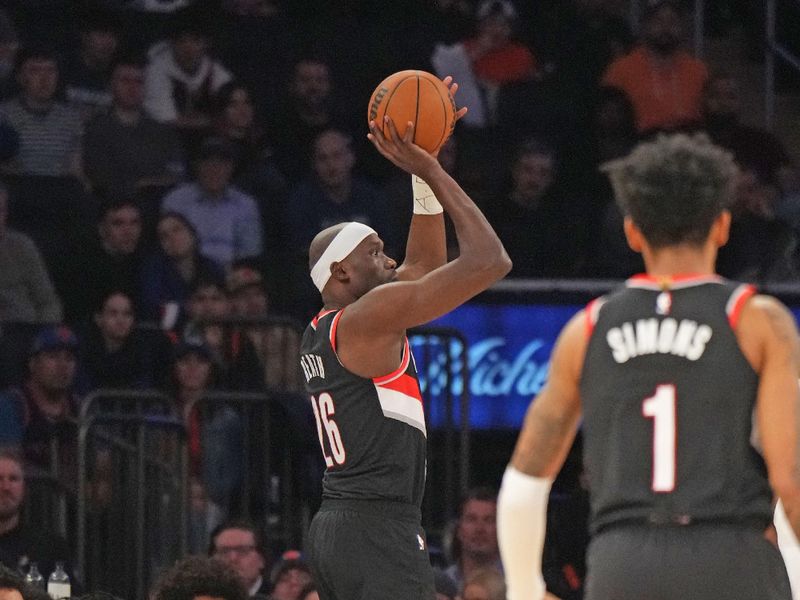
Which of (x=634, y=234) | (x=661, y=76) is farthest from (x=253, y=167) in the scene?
(x=634, y=234)

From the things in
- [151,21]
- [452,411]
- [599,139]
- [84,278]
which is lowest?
[452,411]

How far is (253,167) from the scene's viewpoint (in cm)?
1259

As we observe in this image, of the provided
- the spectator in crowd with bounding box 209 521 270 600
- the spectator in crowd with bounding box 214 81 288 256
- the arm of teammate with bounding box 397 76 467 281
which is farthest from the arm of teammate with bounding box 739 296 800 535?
the spectator in crowd with bounding box 214 81 288 256

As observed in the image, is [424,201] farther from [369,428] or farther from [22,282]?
[22,282]

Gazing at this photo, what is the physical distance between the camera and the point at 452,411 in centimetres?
991

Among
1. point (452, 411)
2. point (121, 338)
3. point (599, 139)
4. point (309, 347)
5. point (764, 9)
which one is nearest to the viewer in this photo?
point (309, 347)

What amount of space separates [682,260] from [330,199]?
8.02m

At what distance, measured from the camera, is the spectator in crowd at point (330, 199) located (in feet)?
39.2

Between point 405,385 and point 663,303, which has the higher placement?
point 663,303

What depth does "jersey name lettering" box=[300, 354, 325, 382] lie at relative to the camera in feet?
20.3

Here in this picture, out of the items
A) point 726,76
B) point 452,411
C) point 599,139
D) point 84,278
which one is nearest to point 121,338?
point 84,278

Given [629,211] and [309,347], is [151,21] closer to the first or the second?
[309,347]

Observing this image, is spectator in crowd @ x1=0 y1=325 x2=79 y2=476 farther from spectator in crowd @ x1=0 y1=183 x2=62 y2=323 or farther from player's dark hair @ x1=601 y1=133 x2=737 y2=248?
player's dark hair @ x1=601 y1=133 x2=737 y2=248

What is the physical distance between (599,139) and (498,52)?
1.07m
